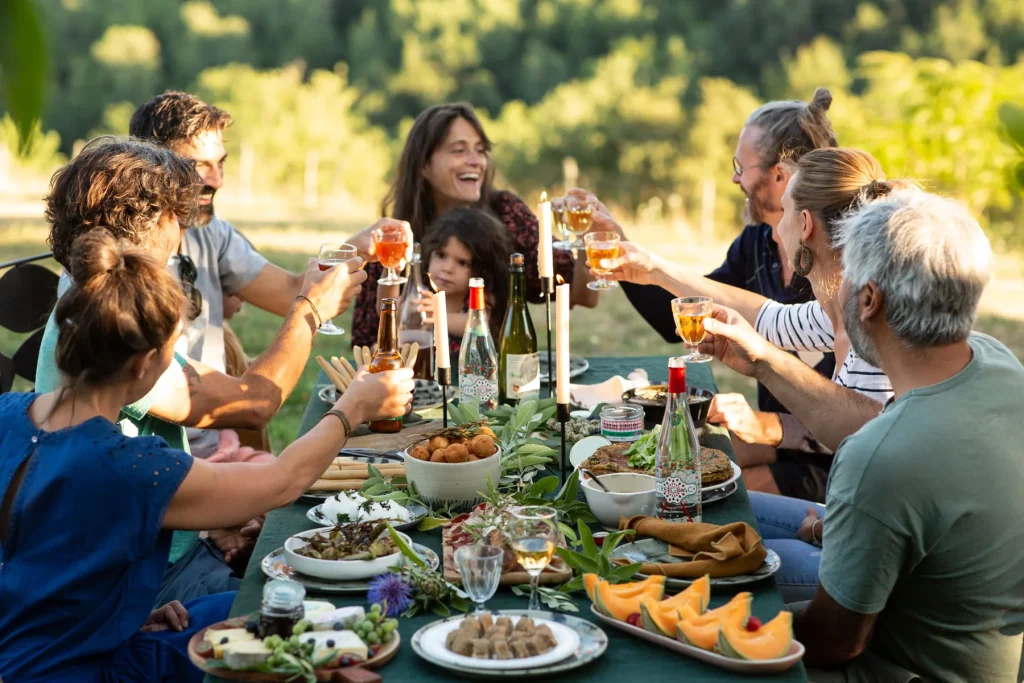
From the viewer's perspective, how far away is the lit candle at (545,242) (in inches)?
117

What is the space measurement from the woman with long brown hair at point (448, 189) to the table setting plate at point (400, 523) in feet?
7.62

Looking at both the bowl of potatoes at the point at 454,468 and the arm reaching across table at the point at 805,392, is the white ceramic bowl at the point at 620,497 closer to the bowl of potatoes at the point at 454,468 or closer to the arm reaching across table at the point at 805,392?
the bowl of potatoes at the point at 454,468

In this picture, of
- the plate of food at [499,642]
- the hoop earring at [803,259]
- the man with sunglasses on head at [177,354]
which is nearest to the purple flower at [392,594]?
the plate of food at [499,642]

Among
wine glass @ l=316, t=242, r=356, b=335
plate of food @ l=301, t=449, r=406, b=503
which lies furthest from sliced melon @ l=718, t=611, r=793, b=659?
wine glass @ l=316, t=242, r=356, b=335

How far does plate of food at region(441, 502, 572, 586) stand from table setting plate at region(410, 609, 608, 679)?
0.15 metres

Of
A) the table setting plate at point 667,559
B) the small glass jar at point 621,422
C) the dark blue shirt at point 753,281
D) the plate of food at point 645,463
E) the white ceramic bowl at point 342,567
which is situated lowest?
the white ceramic bowl at point 342,567

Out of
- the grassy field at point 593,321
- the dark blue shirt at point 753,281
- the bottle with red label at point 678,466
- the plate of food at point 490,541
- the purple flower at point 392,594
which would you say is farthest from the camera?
the grassy field at point 593,321

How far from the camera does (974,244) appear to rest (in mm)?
2043

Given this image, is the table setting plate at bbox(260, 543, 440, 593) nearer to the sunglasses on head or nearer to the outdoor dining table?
the outdoor dining table

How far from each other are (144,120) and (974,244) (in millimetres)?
2778

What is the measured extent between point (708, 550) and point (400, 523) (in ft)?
2.02

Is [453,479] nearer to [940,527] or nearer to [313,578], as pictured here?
[313,578]

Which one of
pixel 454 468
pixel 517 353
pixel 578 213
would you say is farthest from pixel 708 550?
pixel 578 213

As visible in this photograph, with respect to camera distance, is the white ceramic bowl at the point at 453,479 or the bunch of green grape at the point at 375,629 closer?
the bunch of green grape at the point at 375,629
